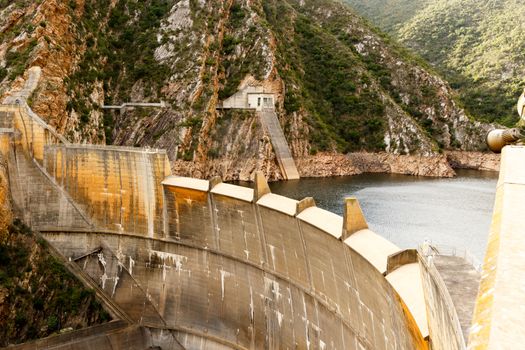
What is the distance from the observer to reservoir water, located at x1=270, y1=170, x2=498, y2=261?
3422cm

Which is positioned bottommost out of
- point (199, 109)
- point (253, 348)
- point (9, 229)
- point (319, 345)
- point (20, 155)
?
point (253, 348)

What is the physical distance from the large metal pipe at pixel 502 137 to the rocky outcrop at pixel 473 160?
6982 centimetres

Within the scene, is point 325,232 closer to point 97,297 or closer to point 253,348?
point 253,348

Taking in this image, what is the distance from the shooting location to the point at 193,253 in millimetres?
24938

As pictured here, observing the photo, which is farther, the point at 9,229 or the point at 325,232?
the point at 9,229

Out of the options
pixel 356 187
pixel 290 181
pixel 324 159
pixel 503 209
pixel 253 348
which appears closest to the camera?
pixel 503 209

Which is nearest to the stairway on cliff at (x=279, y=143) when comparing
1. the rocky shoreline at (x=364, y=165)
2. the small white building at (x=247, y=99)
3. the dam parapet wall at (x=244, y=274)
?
the rocky shoreline at (x=364, y=165)

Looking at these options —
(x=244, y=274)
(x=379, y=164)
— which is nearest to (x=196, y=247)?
A: (x=244, y=274)

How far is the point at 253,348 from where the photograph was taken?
74.2 ft

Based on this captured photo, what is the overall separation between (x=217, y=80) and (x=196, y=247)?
4057cm

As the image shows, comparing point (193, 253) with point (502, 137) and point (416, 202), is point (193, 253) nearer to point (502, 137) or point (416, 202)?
point (502, 137)

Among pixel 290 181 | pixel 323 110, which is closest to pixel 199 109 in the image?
pixel 290 181

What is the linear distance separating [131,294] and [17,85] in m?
24.5

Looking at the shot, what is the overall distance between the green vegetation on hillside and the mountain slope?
73.4 m
